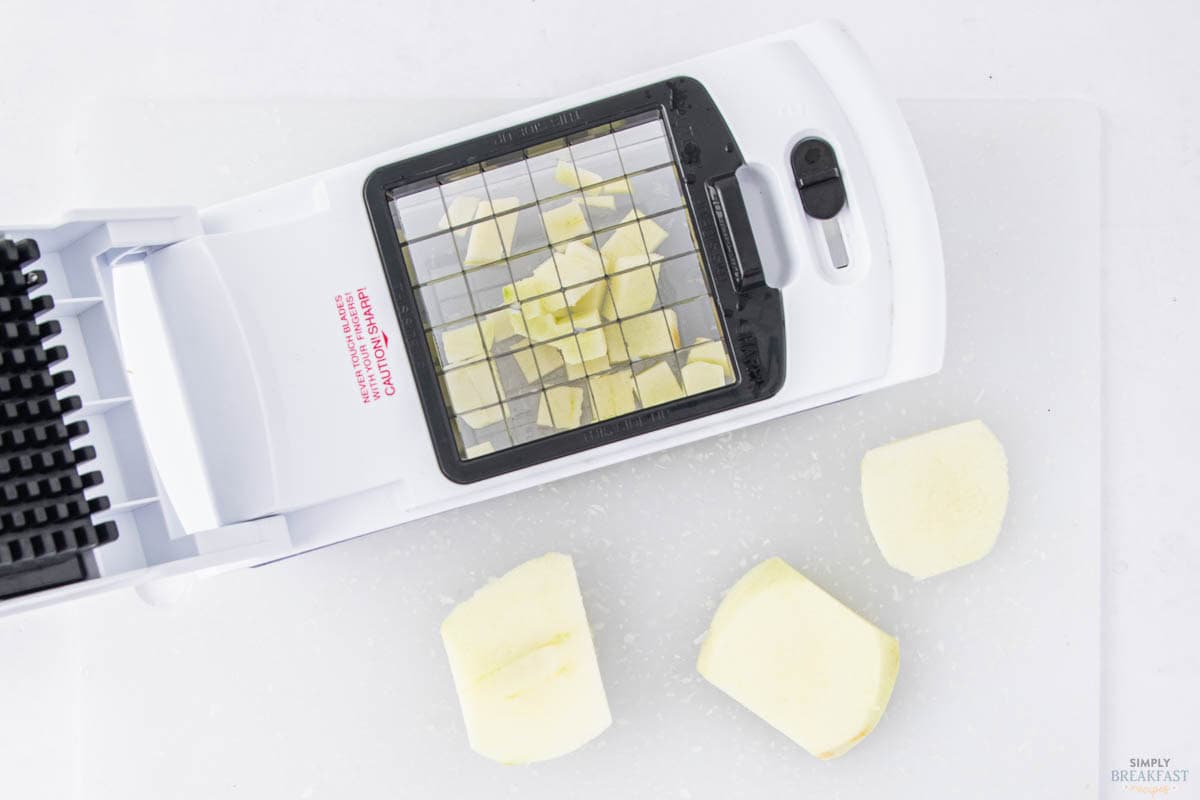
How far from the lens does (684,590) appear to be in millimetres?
981

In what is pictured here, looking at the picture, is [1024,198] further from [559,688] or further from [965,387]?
[559,688]

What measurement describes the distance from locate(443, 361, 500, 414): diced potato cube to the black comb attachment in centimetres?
27

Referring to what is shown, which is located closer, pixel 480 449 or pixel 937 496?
pixel 480 449

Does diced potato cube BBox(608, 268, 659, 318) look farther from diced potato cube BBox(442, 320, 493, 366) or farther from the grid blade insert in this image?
diced potato cube BBox(442, 320, 493, 366)

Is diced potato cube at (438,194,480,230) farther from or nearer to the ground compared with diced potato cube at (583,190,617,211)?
farther from the ground

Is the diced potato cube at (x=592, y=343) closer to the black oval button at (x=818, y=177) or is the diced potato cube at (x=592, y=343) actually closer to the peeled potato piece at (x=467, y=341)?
the peeled potato piece at (x=467, y=341)

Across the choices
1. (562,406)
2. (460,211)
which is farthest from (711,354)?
(460,211)

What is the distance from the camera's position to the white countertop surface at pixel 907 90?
98 centimetres

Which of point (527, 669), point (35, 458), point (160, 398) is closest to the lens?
point (35, 458)

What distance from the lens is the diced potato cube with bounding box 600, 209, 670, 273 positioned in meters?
0.83

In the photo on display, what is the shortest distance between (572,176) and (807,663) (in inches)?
19.2

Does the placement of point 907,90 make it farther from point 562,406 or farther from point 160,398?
→ point 160,398

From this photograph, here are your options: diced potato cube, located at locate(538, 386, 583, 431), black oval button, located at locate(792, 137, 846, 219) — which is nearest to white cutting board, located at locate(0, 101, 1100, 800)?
diced potato cube, located at locate(538, 386, 583, 431)

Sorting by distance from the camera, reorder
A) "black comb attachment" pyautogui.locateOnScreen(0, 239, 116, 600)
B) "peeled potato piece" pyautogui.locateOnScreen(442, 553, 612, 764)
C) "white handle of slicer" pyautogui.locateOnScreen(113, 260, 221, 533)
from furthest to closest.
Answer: "peeled potato piece" pyautogui.locateOnScreen(442, 553, 612, 764) → "white handle of slicer" pyautogui.locateOnScreen(113, 260, 221, 533) → "black comb attachment" pyautogui.locateOnScreen(0, 239, 116, 600)
